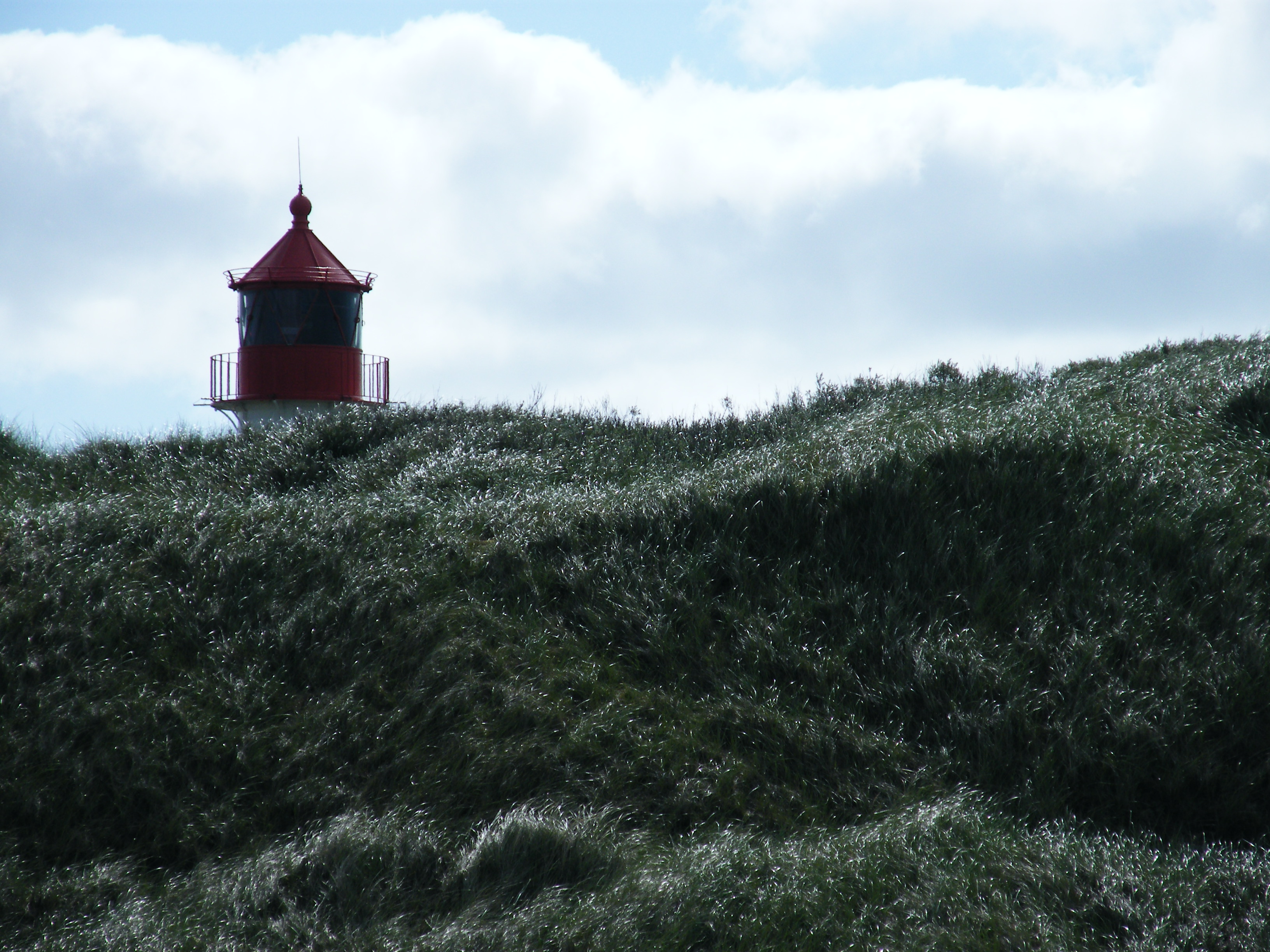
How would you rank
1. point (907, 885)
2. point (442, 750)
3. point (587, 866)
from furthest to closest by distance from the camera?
point (442, 750) → point (587, 866) → point (907, 885)

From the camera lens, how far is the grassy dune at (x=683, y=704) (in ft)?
18.1

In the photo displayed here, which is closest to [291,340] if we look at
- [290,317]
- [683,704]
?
[290,317]

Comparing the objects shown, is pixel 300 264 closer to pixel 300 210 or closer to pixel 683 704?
pixel 300 210

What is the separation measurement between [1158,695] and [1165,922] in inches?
84.2

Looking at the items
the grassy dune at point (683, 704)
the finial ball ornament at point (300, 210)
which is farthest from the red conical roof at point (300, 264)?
the grassy dune at point (683, 704)

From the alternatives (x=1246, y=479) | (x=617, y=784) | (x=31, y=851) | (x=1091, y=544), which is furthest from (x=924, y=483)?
(x=31, y=851)

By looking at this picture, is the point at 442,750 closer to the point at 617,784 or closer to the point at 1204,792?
the point at 617,784

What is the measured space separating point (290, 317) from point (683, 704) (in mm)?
16447

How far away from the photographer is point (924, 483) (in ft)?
28.9

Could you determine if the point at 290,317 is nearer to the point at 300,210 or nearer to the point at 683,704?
the point at 300,210

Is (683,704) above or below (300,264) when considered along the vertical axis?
below

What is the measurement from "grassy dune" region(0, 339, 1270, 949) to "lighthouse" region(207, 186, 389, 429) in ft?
34.6

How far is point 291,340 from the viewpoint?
2048 centimetres

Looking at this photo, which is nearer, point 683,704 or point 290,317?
point 683,704
